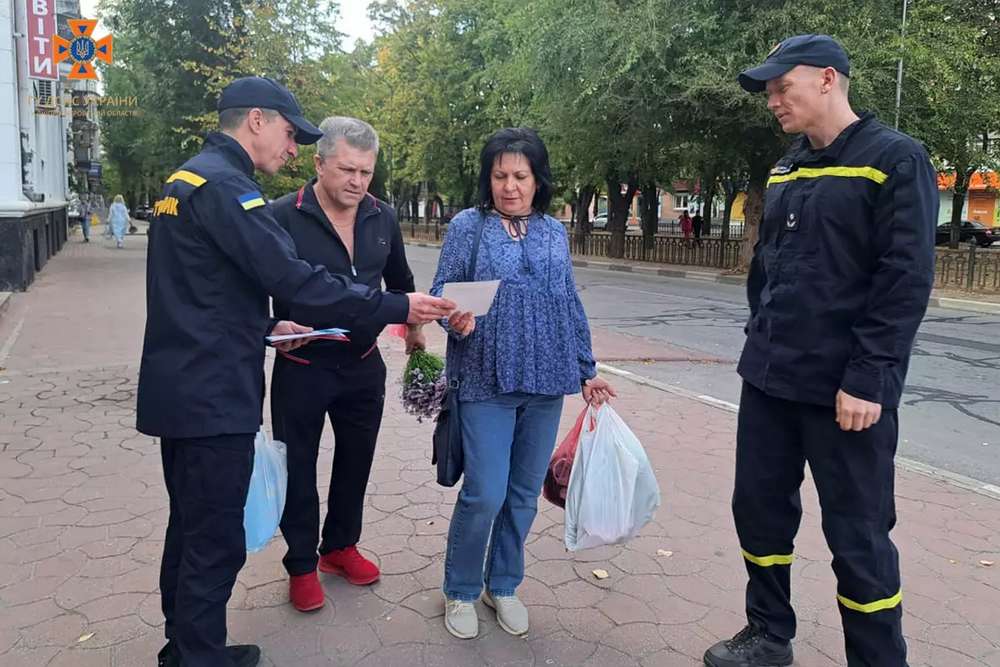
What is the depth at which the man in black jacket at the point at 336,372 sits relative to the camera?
118 inches

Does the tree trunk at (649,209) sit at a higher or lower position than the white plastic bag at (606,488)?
higher

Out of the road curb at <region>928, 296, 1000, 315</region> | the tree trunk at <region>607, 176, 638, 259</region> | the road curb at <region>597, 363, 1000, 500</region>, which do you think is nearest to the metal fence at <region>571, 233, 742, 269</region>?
the tree trunk at <region>607, 176, 638, 259</region>

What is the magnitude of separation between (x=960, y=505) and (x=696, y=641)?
91.9 inches

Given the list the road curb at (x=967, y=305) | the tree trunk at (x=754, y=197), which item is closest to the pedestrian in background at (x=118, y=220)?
the tree trunk at (x=754, y=197)

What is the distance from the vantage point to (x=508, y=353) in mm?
2826

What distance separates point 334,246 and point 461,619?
151 cm

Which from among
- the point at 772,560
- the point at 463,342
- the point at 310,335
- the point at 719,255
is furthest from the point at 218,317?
the point at 719,255

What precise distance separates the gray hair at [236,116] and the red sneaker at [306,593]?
1762mm

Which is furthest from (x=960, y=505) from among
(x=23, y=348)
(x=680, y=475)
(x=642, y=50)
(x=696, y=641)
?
(x=642, y=50)

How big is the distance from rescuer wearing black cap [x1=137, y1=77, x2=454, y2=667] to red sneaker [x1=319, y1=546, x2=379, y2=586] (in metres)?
0.91

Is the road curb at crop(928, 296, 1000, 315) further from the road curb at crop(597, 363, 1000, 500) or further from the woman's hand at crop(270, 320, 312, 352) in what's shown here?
the woman's hand at crop(270, 320, 312, 352)

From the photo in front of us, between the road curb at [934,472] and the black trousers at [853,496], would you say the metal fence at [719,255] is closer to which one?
the road curb at [934,472]

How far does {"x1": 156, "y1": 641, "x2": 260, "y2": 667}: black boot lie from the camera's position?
2.68m

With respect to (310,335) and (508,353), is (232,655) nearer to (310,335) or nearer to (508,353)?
(310,335)
